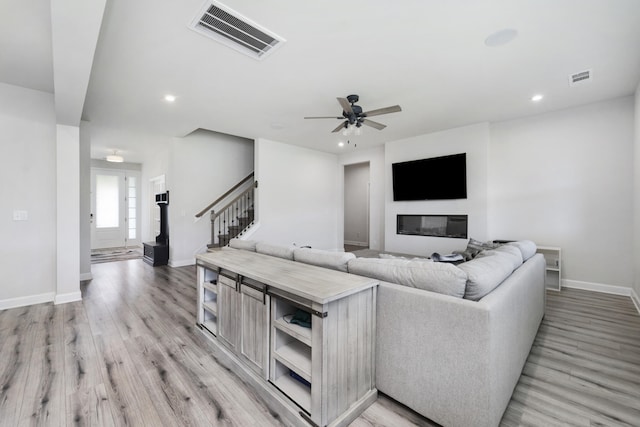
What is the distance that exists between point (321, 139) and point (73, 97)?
417 centimetres

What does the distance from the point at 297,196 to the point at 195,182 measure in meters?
2.34

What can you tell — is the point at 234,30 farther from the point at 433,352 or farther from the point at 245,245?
the point at 433,352

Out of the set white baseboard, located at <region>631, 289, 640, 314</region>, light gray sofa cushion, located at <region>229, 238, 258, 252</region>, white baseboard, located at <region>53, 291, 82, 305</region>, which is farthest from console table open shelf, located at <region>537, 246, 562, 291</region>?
white baseboard, located at <region>53, 291, 82, 305</region>

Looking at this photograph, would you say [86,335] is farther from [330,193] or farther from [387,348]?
[330,193]

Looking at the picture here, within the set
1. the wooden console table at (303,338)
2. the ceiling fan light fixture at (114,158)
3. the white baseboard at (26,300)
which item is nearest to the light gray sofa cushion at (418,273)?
the wooden console table at (303,338)

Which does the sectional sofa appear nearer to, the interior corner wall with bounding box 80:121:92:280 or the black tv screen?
the black tv screen

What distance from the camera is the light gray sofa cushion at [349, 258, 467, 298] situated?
156cm

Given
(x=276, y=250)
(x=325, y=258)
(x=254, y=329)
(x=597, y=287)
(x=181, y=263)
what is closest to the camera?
(x=254, y=329)

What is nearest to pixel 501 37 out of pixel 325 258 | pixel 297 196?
pixel 325 258

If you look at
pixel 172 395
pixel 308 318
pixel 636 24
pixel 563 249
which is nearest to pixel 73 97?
pixel 172 395

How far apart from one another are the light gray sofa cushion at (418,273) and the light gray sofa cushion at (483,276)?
0.14 feet

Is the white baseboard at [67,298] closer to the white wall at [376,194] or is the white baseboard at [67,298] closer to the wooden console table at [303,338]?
the wooden console table at [303,338]

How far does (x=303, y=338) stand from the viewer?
5.18 feet

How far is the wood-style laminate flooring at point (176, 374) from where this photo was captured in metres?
1.66
